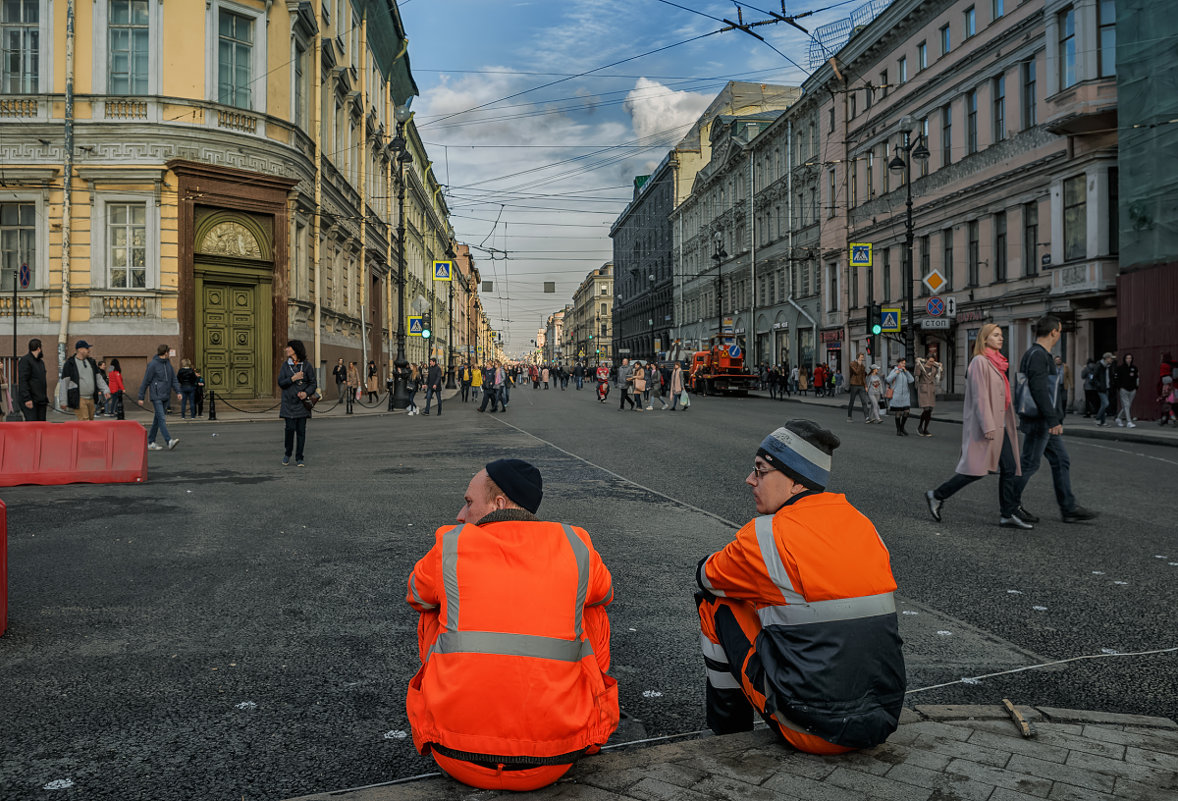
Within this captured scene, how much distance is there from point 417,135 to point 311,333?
33.4m

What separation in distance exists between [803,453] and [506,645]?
110 centimetres

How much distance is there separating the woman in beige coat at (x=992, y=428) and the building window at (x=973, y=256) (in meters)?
27.8

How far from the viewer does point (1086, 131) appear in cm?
2591

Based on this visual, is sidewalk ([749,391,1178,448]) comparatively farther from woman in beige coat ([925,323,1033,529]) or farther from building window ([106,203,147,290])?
building window ([106,203,147,290])

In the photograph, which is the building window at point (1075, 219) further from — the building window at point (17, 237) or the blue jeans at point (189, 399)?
the building window at point (17, 237)

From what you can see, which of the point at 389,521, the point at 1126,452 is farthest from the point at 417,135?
the point at 389,521

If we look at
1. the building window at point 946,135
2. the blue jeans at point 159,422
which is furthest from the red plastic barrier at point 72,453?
the building window at point 946,135

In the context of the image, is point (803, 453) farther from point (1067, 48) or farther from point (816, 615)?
point (1067, 48)

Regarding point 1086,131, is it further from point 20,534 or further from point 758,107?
point 758,107

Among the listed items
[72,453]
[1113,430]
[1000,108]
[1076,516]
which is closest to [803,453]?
[1076,516]

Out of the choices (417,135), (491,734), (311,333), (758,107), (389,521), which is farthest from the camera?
(758,107)

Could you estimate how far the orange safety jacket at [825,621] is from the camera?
2.73m

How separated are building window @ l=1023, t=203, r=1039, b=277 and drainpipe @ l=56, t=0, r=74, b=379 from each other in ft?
92.0

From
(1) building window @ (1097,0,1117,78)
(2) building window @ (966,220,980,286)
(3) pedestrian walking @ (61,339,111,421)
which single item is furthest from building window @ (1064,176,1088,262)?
(3) pedestrian walking @ (61,339,111,421)
